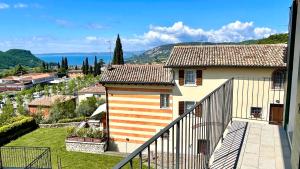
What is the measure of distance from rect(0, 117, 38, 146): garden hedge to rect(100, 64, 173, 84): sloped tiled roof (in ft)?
37.5

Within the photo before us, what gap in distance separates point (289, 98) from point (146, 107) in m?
14.9

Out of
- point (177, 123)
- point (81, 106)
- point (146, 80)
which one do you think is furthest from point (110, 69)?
point (177, 123)

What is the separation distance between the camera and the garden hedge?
2427 centimetres

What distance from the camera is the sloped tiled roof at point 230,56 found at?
1720cm

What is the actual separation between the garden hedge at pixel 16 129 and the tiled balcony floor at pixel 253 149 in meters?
23.6

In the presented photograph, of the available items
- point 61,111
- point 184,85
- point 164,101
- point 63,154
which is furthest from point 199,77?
point 61,111

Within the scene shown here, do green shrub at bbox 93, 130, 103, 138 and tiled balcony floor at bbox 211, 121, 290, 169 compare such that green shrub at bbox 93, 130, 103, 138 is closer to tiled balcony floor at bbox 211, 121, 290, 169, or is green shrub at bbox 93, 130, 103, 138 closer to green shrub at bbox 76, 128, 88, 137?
green shrub at bbox 76, 128, 88, 137

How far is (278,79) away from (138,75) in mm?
9274

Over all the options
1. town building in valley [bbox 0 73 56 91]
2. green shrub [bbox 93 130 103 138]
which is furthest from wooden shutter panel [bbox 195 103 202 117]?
town building in valley [bbox 0 73 56 91]

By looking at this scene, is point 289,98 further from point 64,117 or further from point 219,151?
point 64,117

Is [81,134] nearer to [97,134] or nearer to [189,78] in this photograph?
[97,134]

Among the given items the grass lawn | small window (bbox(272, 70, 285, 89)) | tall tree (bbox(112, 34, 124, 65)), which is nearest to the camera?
small window (bbox(272, 70, 285, 89))

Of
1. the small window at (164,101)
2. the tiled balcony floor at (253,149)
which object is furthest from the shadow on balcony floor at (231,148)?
the small window at (164,101)

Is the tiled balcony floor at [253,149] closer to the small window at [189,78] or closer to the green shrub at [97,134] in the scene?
the small window at [189,78]
